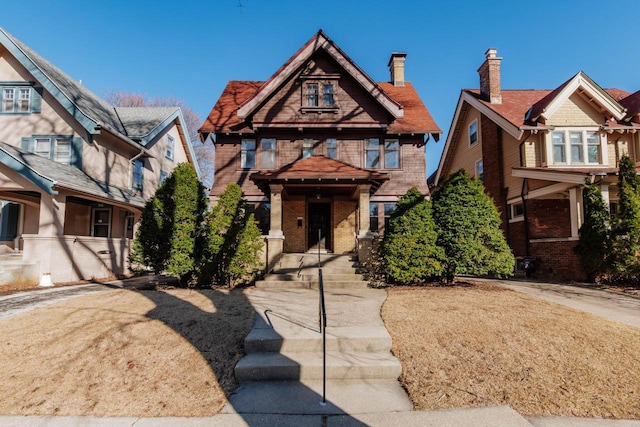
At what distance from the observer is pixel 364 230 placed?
1144 centimetres

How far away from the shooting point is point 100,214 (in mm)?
16094

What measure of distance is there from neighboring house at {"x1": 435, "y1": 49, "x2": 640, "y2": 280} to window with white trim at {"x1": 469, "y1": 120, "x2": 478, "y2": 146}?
5.45 feet

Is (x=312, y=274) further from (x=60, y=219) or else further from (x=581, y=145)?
(x=581, y=145)

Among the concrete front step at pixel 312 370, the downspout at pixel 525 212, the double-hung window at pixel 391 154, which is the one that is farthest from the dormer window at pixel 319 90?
the concrete front step at pixel 312 370

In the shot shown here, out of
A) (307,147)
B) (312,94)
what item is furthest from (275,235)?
(312,94)

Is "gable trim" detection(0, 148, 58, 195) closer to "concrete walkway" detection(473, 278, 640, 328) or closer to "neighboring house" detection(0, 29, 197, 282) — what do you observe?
"neighboring house" detection(0, 29, 197, 282)

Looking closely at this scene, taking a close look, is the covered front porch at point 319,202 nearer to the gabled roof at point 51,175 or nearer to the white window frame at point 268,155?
the white window frame at point 268,155

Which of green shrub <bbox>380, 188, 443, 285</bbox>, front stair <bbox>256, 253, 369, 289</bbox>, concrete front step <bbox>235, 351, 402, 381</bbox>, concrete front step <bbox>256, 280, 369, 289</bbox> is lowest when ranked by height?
concrete front step <bbox>235, 351, 402, 381</bbox>

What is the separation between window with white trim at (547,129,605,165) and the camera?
15.1m

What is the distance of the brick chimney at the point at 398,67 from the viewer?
60.5 ft

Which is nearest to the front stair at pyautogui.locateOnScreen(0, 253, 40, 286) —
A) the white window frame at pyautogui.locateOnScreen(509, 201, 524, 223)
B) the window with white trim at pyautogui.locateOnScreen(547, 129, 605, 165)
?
the white window frame at pyautogui.locateOnScreen(509, 201, 524, 223)

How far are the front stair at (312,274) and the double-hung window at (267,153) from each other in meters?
5.15

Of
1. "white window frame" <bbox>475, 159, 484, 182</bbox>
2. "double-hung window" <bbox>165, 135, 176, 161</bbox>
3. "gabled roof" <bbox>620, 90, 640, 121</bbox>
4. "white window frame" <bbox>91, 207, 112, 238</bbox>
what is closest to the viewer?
"gabled roof" <bbox>620, 90, 640, 121</bbox>

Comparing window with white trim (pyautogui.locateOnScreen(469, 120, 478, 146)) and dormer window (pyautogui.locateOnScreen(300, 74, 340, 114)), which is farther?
window with white trim (pyautogui.locateOnScreen(469, 120, 478, 146))
